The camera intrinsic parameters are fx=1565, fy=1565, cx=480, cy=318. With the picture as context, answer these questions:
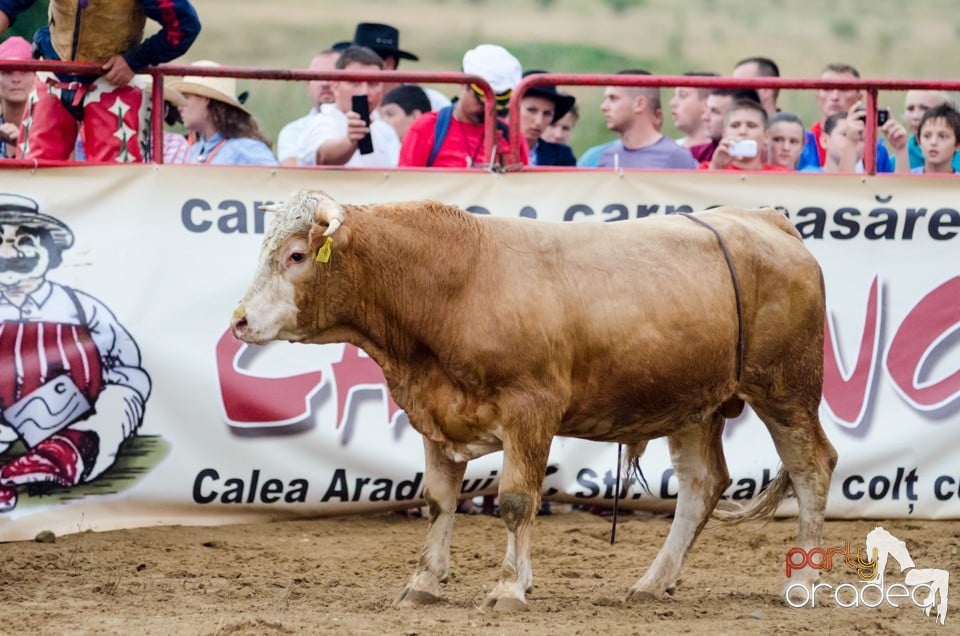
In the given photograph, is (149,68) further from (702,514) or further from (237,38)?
(237,38)

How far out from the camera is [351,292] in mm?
5934

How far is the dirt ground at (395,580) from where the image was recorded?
573 centimetres

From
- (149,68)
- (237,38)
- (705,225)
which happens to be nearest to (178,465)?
(149,68)

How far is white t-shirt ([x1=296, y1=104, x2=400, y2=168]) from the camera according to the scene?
9.12 meters

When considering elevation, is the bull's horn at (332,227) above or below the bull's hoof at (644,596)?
above

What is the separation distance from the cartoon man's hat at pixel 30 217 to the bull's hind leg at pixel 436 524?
7.84 feet

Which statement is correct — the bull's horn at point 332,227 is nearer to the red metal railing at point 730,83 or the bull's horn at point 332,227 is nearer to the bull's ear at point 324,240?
the bull's ear at point 324,240

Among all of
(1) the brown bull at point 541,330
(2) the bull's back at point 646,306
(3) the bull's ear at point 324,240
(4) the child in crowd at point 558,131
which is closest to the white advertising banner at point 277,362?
(1) the brown bull at point 541,330

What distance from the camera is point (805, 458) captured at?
6.53 m

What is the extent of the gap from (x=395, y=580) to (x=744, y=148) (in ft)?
10.7

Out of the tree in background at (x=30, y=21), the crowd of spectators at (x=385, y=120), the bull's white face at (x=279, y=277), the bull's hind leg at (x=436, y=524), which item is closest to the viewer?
the bull's white face at (x=279, y=277)

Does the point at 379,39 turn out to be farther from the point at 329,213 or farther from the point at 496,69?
the point at 329,213

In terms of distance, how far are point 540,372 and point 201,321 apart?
2.40m

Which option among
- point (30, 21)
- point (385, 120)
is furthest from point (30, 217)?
point (30, 21)
